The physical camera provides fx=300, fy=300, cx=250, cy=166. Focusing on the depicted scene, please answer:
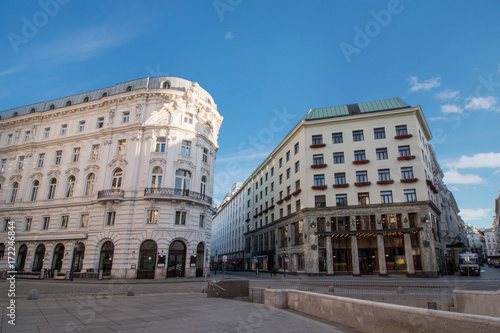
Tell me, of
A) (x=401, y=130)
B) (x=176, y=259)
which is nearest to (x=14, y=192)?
(x=176, y=259)

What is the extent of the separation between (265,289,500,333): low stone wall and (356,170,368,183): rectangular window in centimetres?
3347

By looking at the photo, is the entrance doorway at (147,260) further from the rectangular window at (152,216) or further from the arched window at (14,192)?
the arched window at (14,192)

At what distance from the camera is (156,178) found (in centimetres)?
3716

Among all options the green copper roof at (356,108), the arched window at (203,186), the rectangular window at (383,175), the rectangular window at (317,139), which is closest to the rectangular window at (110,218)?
the arched window at (203,186)

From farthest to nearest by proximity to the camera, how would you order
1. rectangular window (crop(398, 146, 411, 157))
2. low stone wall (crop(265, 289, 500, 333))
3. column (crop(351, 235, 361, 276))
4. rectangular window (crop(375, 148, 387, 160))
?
rectangular window (crop(375, 148, 387, 160))
rectangular window (crop(398, 146, 411, 157))
column (crop(351, 235, 361, 276))
low stone wall (crop(265, 289, 500, 333))

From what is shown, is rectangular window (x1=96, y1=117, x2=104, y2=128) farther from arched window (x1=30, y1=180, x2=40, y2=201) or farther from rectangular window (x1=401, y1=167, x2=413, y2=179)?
rectangular window (x1=401, y1=167, x2=413, y2=179)

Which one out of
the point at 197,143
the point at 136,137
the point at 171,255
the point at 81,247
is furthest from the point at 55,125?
the point at 171,255

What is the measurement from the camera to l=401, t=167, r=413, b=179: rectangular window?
40.6 meters

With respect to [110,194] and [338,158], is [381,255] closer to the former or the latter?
[338,158]

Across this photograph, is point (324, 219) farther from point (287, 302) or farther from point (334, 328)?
point (334, 328)

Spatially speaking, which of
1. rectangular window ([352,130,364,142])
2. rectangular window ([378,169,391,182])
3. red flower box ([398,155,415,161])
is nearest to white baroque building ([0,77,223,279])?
rectangular window ([352,130,364,142])

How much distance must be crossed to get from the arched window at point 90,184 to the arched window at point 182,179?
11.6m

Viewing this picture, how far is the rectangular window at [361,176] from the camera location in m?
41.8

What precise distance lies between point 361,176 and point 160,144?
1088 inches
